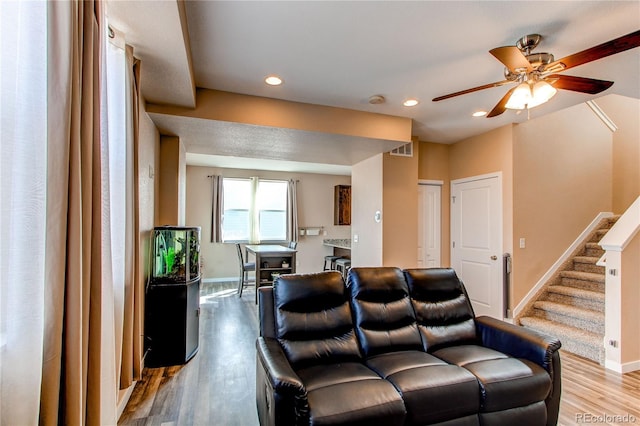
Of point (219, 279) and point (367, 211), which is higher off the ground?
point (367, 211)

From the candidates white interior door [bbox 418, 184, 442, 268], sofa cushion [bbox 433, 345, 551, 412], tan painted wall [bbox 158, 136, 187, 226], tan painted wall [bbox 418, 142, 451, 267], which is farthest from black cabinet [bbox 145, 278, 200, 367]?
tan painted wall [bbox 418, 142, 451, 267]

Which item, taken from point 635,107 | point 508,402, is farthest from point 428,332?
point 635,107

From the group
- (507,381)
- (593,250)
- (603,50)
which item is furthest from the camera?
(593,250)

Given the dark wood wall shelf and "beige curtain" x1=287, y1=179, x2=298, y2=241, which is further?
the dark wood wall shelf

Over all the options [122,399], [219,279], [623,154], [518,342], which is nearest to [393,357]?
[518,342]

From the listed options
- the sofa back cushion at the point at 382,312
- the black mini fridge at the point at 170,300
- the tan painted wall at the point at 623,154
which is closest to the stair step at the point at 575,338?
the sofa back cushion at the point at 382,312

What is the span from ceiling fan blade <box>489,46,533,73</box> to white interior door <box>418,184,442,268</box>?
2.93m

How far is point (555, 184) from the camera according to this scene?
14.4 feet

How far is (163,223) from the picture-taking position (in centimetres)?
374

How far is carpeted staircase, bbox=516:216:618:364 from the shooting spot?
3477 mm

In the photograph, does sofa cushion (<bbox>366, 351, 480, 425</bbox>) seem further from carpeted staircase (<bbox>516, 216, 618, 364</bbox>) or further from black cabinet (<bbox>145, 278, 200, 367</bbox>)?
carpeted staircase (<bbox>516, 216, 618, 364</bbox>)

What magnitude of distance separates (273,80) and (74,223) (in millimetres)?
2203

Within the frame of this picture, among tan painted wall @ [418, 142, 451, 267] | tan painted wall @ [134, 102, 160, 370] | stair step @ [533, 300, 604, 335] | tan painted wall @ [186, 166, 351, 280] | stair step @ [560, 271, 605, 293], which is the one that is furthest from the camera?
tan painted wall @ [186, 166, 351, 280]

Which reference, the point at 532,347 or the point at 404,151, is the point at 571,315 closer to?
the point at 532,347
